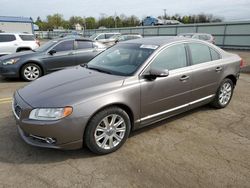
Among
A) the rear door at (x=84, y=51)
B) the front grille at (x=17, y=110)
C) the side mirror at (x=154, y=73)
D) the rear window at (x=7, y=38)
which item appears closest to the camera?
the front grille at (x=17, y=110)

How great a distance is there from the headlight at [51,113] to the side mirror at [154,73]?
1.29 meters

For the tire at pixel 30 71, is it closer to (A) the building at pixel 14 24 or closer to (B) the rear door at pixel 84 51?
(B) the rear door at pixel 84 51

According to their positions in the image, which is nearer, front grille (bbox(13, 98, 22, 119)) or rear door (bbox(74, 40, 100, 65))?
front grille (bbox(13, 98, 22, 119))

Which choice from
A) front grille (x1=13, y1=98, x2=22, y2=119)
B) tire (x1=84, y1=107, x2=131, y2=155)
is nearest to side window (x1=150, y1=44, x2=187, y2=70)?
tire (x1=84, y1=107, x2=131, y2=155)

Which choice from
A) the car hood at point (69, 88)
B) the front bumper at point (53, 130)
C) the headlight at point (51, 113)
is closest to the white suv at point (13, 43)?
the car hood at point (69, 88)

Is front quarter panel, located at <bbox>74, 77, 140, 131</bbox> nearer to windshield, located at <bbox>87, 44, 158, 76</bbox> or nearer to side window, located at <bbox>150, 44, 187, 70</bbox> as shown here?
windshield, located at <bbox>87, 44, 158, 76</bbox>

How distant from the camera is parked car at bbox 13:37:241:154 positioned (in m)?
2.91

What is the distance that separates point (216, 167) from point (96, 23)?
9643 cm

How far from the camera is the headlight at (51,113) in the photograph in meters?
2.84

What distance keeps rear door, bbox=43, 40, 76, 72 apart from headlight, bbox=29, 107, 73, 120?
540 cm

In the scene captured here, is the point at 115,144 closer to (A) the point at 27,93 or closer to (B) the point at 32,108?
(B) the point at 32,108

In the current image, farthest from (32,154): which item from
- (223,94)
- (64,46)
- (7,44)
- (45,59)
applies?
(7,44)

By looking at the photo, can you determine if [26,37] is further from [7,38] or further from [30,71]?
[30,71]

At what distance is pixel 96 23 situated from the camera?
93.8 metres
